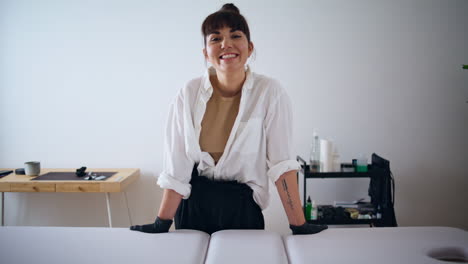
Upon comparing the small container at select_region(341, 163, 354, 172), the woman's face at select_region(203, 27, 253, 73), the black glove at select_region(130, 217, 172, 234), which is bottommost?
the small container at select_region(341, 163, 354, 172)

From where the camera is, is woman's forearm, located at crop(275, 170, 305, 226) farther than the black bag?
No

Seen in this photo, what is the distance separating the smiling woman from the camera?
109cm

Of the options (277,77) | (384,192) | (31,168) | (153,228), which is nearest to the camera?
(153,228)

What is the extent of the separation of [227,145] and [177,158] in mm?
186

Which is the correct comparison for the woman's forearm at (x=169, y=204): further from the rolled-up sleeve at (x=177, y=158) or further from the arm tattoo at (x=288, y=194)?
the arm tattoo at (x=288, y=194)

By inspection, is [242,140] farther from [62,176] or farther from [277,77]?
[62,176]

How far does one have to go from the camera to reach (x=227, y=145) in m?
1.10

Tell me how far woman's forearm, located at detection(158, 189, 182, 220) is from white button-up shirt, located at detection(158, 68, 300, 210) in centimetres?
2

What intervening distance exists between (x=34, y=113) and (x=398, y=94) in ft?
9.61

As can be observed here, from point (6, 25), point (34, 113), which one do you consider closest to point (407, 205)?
point (34, 113)

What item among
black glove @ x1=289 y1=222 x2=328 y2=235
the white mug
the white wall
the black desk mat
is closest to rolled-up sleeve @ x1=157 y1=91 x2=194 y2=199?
black glove @ x1=289 y1=222 x2=328 y2=235

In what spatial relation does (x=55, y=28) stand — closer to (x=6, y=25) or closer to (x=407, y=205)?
(x=6, y=25)

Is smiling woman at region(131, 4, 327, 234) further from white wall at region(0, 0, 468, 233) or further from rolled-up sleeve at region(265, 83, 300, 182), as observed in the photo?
white wall at region(0, 0, 468, 233)

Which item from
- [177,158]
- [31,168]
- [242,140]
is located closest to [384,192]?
[242,140]
